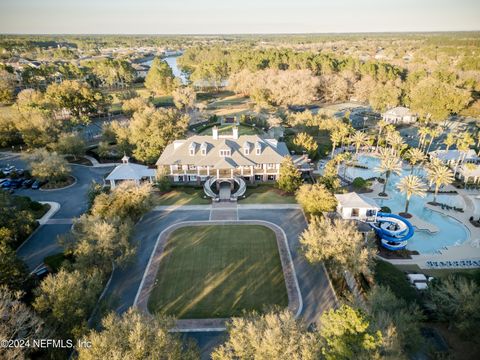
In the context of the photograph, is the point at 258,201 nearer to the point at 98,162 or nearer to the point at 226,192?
the point at 226,192

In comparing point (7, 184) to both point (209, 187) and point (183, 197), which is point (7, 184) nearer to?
point (183, 197)

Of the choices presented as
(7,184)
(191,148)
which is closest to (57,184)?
(7,184)

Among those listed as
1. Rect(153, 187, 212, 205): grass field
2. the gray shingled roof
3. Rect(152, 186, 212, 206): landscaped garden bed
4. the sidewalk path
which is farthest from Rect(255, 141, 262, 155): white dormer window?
the sidewalk path

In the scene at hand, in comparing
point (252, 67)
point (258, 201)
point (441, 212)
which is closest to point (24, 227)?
point (258, 201)

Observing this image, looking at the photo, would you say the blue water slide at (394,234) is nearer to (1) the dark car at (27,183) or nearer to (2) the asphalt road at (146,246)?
(2) the asphalt road at (146,246)

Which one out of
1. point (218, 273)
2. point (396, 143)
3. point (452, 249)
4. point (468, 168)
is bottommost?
point (452, 249)

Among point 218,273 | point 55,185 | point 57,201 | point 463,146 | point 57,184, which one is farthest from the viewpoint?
point 57,184

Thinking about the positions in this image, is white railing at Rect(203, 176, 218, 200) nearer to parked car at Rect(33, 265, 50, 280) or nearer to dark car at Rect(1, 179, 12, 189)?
parked car at Rect(33, 265, 50, 280)

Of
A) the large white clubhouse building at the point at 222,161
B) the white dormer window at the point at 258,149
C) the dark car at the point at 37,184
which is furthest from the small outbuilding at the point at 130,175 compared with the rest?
the white dormer window at the point at 258,149
